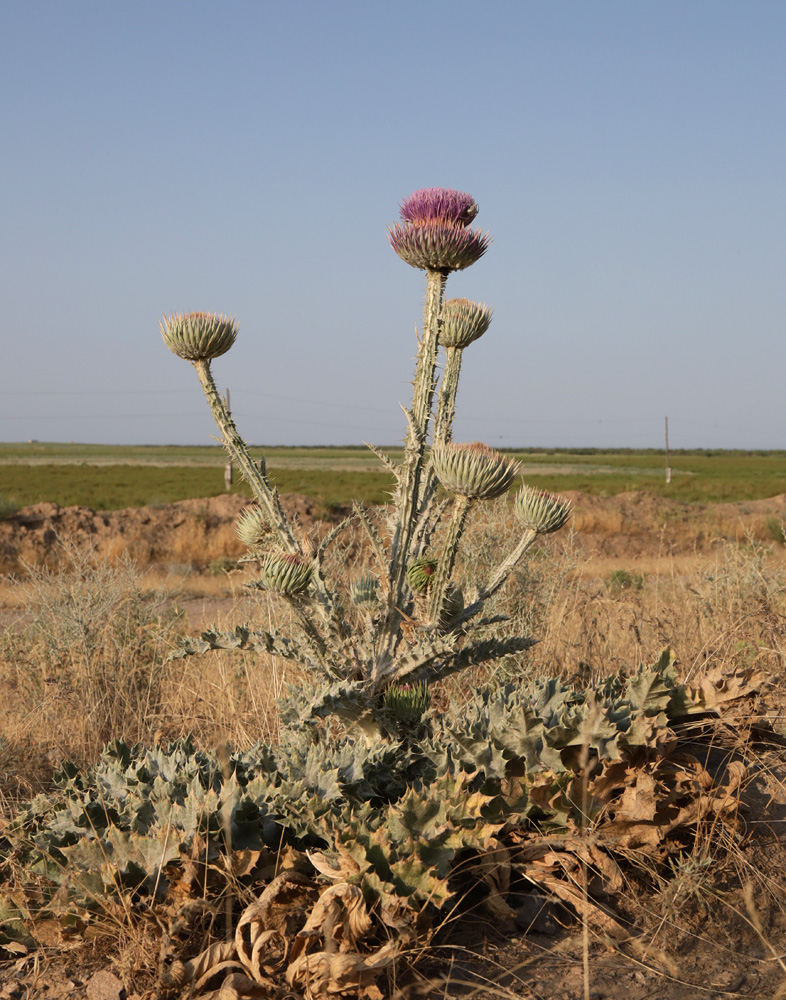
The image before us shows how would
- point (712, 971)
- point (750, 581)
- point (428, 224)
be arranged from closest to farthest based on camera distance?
point (712, 971)
point (428, 224)
point (750, 581)

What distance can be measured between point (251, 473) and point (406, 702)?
1.03 meters

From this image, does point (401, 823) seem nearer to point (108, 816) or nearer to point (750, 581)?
point (108, 816)

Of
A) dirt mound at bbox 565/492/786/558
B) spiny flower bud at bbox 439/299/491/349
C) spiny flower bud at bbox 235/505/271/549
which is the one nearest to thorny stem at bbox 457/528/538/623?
spiny flower bud at bbox 439/299/491/349

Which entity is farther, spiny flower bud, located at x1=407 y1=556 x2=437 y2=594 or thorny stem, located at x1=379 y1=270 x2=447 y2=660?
spiny flower bud, located at x1=407 y1=556 x2=437 y2=594

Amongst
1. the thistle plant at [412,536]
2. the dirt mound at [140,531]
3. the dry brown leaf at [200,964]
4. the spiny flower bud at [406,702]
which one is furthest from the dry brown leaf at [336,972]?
the dirt mound at [140,531]

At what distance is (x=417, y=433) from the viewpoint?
2943 millimetres

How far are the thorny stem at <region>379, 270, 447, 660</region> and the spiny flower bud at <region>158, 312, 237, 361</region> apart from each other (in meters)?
0.79

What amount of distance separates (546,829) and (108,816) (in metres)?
1.43

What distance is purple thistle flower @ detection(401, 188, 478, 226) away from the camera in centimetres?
294

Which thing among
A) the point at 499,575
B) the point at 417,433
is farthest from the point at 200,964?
the point at 417,433

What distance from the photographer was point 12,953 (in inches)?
97.9

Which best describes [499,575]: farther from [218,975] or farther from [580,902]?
[218,975]

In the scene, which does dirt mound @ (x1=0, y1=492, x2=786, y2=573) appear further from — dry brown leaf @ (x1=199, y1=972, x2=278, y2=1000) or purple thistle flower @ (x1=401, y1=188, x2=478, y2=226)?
dry brown leaf @ (x1=199, y1=972, x2=278, y2=1000)

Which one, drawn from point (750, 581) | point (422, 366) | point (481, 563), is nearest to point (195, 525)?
point (481, 563)
